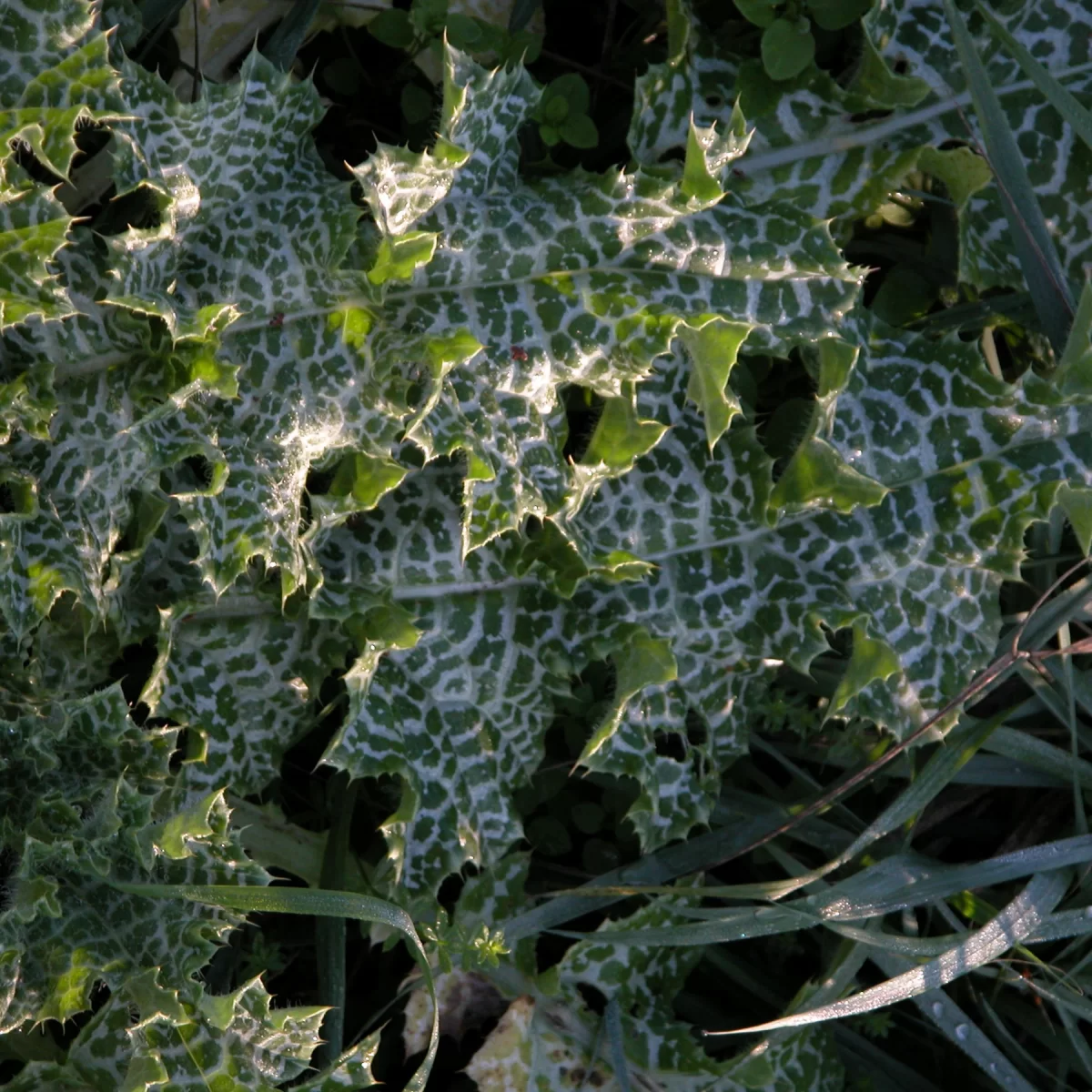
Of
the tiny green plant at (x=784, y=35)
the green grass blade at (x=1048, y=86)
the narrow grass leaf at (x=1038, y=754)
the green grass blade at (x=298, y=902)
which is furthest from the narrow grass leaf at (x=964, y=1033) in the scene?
the tiny green plant at (x=784, y=35)

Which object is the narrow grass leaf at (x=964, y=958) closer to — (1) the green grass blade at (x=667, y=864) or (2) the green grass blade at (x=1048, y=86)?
(1) the green grass blade at (x=667, y=864)

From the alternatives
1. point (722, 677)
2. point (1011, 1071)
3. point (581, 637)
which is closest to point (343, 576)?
point (581, 637)

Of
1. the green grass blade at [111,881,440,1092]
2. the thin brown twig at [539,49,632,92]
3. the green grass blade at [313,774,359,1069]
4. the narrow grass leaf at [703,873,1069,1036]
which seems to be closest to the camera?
the green grass blade at [111,881,440,1092]

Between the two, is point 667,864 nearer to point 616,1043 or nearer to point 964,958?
point 616,1043

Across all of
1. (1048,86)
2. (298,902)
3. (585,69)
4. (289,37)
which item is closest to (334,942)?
(298,902)

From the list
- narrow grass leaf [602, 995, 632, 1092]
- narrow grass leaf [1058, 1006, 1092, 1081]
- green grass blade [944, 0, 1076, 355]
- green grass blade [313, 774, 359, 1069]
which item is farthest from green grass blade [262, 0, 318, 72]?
narrow grass leaf [1058, 1006, 1092, 1081]

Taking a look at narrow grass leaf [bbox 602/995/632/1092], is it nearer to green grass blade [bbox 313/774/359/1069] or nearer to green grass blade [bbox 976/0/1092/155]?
green grass blade [bbox 313/774/359/1069]

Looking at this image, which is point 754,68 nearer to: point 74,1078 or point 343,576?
point 343,576
